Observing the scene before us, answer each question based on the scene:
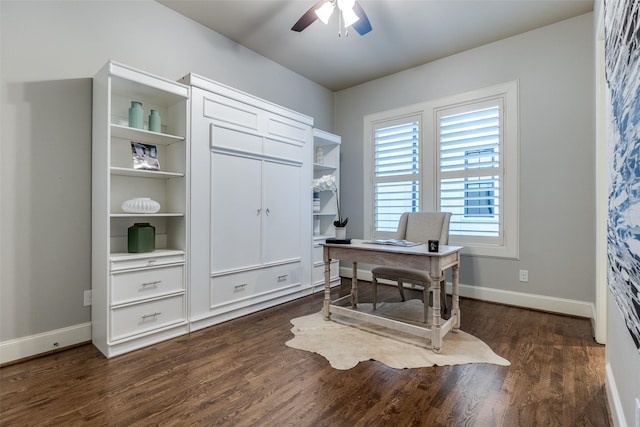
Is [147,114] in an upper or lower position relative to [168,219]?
upper

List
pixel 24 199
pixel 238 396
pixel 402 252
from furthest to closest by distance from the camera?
pixel 402 252, pixel 24 199, pixel 238 396

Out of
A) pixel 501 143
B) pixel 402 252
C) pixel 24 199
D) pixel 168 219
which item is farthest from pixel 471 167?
pixel 24 199

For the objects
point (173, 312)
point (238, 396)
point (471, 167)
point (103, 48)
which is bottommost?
point (238, 396)

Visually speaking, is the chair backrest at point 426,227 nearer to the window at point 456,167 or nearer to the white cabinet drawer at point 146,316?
the window at point 456,167

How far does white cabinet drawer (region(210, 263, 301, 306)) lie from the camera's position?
299 centimetres

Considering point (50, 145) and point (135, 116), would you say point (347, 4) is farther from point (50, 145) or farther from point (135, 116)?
point (50, 145)

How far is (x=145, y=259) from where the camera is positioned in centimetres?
247

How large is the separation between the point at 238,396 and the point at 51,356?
153 centimetres

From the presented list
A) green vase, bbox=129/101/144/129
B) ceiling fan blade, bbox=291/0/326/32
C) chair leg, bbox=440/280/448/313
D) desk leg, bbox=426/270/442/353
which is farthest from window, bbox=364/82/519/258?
green vase, bbox=129/101/144/129

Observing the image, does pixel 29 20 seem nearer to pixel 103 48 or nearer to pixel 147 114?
pixel 103 48

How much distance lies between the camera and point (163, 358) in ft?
7.40

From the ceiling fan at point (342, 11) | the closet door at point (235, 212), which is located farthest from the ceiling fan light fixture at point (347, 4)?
the closet door at point (235, 212)

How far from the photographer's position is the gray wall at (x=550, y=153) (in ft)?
10.2

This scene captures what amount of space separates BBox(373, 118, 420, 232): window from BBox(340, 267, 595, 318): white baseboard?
117 cm
